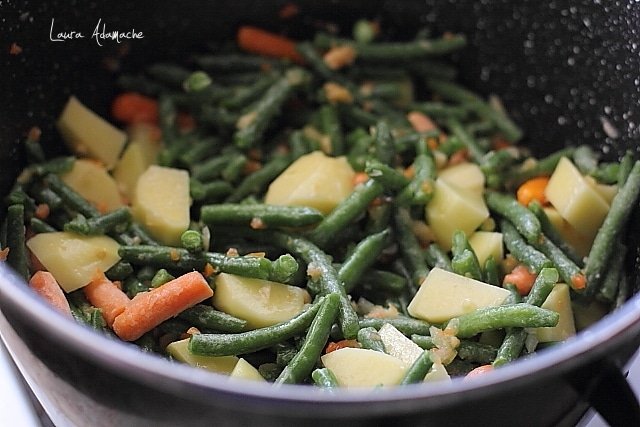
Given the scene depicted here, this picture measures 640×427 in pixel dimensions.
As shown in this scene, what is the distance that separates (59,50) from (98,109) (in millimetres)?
254

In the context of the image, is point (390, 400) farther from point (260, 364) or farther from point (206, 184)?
point (206, 184)

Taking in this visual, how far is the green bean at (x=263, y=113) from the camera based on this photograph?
2.22 metres

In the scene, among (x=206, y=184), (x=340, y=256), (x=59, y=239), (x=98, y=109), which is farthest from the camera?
(x=98, y=109)

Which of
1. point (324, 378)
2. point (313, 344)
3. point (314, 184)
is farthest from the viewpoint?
point (314, 184)

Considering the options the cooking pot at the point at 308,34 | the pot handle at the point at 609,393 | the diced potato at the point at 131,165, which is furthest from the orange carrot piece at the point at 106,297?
the pot handle at the point at 609,393

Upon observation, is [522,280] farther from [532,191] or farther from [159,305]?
[159,305]

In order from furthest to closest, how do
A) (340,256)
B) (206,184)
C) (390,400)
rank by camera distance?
(206,184) → (340,256) → (390,400)

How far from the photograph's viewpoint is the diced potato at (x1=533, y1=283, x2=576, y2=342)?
1.80 m

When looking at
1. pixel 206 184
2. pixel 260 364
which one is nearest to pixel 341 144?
pixel 206 184

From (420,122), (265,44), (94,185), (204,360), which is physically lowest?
(204,360)

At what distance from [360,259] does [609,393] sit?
0.67 metres

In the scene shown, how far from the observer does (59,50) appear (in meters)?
2.08

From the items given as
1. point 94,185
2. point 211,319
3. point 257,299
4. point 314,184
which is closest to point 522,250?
point 314,184

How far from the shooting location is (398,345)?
1.68m
